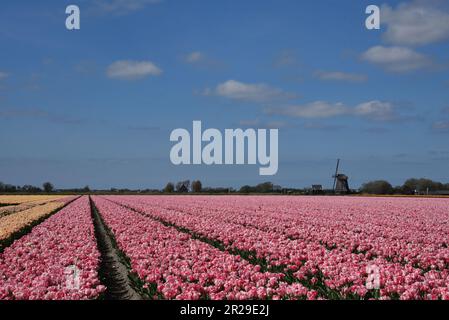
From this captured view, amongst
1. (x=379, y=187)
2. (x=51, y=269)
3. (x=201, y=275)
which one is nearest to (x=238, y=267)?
(x=201, y=275)

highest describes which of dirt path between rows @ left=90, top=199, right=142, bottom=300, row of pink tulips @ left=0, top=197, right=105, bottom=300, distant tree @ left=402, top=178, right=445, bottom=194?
distant tree @ left=402, top=178, right=445, bottom=194

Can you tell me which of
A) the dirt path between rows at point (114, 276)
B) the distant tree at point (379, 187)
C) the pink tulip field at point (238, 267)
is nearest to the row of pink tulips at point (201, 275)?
the pink tulip field at point (238, 267)

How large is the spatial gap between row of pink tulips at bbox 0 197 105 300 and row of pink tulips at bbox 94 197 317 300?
3.09 ft

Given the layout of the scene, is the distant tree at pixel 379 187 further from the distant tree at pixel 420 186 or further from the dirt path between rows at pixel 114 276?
the dirt path between rows at pixel 114 276

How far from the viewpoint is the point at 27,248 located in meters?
12.1

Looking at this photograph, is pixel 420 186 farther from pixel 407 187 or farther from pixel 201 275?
pixel 201 275

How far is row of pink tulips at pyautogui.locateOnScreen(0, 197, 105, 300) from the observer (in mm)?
7458

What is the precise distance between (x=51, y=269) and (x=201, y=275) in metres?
2.84

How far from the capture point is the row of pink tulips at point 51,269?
24.5 ft

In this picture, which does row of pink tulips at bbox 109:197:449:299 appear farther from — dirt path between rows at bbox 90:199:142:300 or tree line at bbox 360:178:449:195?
tree line at bbox 360:178:449:195

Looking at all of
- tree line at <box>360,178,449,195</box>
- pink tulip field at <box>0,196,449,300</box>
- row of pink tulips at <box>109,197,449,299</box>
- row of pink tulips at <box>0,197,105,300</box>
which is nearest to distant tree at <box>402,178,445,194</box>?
tree line at <box>360,178,449,195</box>
